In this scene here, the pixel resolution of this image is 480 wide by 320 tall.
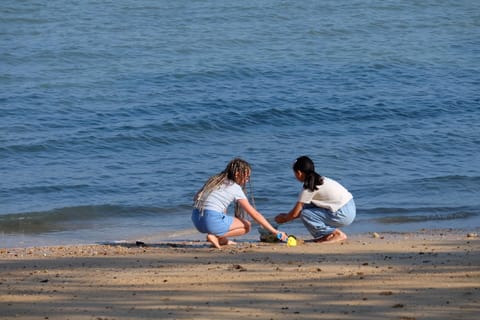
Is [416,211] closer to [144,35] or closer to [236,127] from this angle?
[236,127]

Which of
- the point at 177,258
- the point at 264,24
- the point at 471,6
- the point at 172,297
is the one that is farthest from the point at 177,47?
the point at 172,297

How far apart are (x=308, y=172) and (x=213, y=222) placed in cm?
111

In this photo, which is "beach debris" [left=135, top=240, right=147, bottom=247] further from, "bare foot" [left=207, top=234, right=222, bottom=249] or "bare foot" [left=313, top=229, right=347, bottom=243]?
"bare foot" [left=313, top=229, right=347, bottom=243]

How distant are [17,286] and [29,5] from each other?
23435mm

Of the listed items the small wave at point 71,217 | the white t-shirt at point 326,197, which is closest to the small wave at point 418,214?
the white t-shirt at point 326,197

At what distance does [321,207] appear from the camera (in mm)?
10156

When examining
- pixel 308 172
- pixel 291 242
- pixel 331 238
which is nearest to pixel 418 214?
pixel 331 238

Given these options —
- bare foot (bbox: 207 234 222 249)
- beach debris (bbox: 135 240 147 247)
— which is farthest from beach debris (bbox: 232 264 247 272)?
beach debris (bbox: 135 240 147 247)

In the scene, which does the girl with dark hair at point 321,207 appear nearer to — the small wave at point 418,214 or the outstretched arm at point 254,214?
the outstretched arm at point 254,214

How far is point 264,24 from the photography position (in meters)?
28.2

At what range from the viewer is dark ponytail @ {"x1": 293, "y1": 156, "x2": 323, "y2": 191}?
994 centimetres

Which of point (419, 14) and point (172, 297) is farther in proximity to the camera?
point (419, 14)

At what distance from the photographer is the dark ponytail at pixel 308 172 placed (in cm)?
994

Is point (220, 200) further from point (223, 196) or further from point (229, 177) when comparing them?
point (229, 177)
